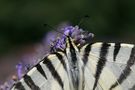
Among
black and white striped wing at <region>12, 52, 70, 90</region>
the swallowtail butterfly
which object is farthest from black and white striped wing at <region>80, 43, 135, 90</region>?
black and white striped wing at <region>12, 52, 70, 90</region>

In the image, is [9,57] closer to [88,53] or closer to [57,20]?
[57,20]

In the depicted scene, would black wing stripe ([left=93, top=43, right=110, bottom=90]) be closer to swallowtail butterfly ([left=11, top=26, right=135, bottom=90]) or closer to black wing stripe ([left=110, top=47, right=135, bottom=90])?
swallowtail butterfly ([left=11, top=26, right=135, bottom=90])

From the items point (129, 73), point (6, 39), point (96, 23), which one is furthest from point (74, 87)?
point (6, 39)

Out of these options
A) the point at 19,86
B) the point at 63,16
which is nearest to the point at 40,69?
the point at 19,86

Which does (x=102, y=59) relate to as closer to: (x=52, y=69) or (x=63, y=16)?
(x=52, y=69)

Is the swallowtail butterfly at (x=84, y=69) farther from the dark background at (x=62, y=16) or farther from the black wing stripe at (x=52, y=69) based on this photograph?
the dark background at (x=62, y=16)
